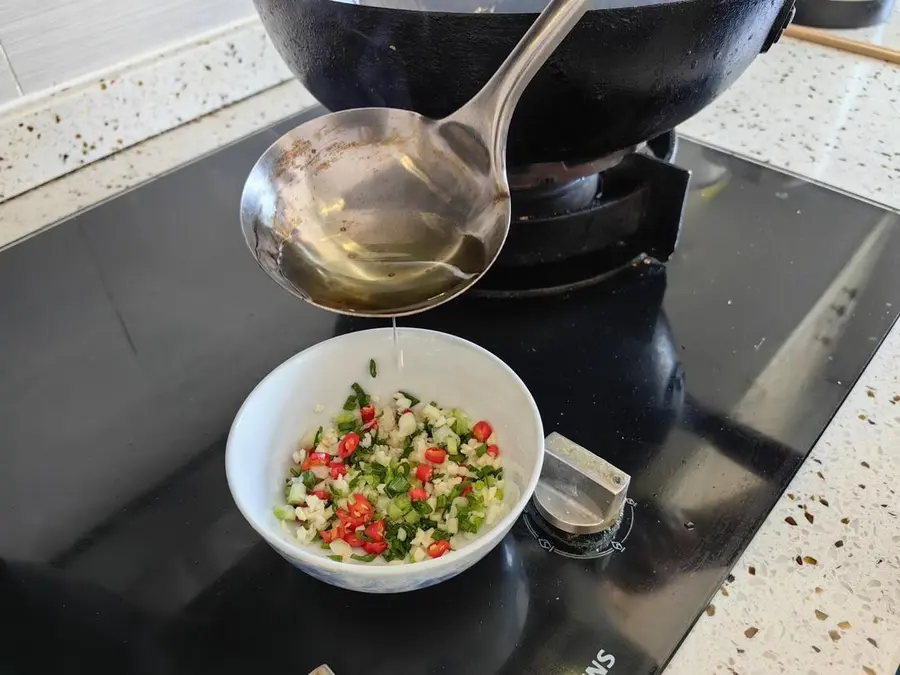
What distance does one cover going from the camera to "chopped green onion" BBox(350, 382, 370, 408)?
1.83 feet

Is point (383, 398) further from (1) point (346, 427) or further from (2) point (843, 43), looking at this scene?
(2) point (843, 43)

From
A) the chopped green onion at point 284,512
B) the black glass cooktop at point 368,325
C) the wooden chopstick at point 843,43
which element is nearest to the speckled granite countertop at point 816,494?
the black glass cooktop at point 368,325

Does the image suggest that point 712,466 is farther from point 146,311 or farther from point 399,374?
point 146,311

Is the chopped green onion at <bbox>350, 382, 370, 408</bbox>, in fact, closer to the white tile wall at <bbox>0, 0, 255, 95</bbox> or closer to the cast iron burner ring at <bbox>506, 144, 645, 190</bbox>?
the cast iron burner ring at <bbox>506, 144, 645, 190</bbox>

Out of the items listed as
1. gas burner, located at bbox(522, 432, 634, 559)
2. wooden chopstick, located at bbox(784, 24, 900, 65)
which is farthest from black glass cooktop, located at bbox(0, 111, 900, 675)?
wooden chopstick, located at bbox(784, 24, 900, 65)

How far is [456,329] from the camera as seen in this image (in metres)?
0.65

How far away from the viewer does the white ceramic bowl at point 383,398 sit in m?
0.41

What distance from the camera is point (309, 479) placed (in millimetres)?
503

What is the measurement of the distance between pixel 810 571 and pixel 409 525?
25 cm

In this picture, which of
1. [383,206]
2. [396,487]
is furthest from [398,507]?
[383,206]

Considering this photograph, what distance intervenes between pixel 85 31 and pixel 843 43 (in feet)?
3.11

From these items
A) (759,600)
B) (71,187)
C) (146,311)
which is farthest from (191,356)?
(759,600)

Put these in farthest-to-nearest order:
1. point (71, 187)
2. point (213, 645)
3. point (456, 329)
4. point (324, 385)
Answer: point (71, 187)
point (456, 329)
point (324, 385)
point (213, 645)

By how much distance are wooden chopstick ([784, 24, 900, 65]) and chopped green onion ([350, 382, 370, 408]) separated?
810mm
